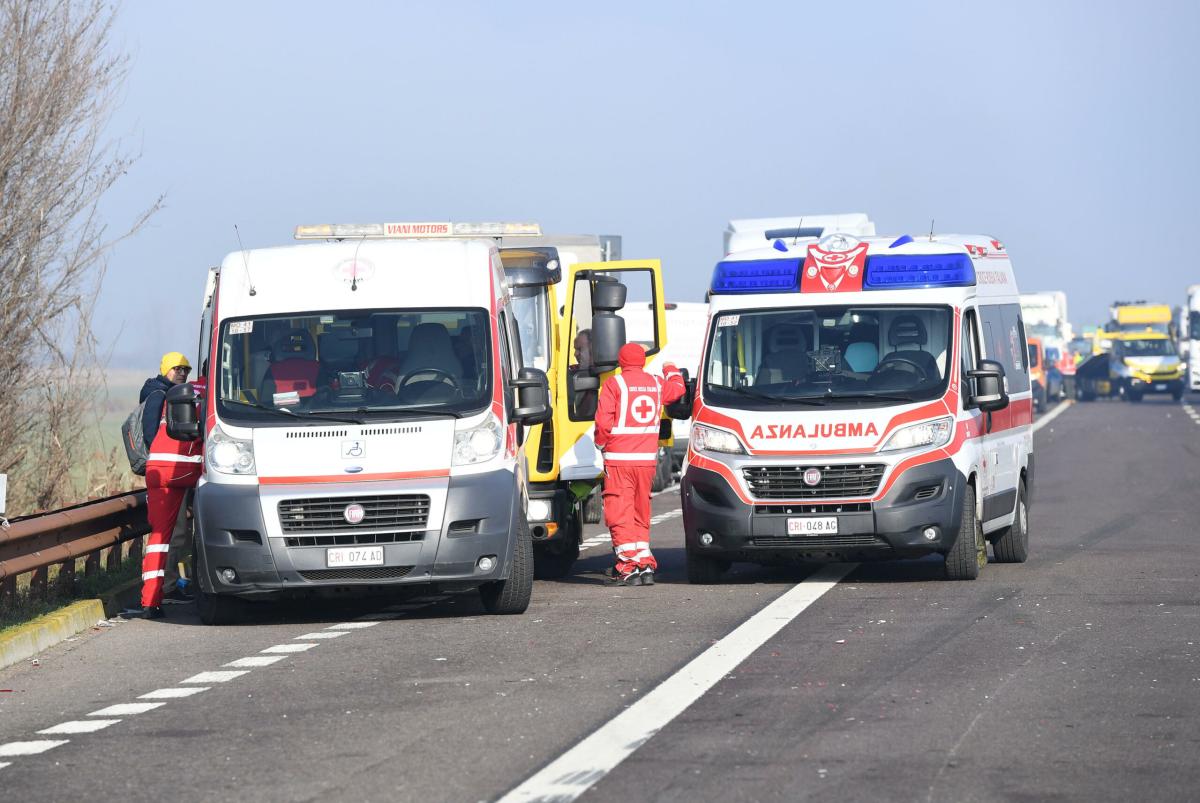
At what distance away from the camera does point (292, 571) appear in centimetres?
1286

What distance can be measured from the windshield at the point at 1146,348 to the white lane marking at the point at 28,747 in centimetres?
6514

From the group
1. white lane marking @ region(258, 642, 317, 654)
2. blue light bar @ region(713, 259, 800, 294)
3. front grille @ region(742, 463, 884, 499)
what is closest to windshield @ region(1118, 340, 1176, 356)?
blue light bar @ region(713, 259, 800, 294)

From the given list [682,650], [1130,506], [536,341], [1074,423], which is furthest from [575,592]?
[1074,423]

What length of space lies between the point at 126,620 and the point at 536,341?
417cm

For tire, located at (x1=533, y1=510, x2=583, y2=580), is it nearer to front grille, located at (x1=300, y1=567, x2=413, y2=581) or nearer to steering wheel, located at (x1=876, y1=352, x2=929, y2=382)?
steering wheel, located at (x1=876, y1=352, x2=929, y2=382)

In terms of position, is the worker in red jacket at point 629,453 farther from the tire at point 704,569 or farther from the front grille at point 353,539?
the front grille at point 353,539

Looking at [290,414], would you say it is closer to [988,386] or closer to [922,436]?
[922,436]

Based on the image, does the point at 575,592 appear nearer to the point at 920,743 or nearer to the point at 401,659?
the point at 401,659

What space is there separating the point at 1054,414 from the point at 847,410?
49603 mm

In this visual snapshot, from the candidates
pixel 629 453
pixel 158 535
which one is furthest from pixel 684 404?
pixel 158 535

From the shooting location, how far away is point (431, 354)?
535 inches

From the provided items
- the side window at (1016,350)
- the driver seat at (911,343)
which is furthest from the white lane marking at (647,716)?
the side window at (1016,350)

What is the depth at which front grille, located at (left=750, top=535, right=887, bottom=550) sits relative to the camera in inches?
579

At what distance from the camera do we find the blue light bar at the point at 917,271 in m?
15.6
